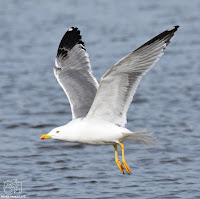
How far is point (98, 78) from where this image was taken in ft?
48.3

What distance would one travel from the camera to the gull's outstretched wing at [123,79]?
6.86 m

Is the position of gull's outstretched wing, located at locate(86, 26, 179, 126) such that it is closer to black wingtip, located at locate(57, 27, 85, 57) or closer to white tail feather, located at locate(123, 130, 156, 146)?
white tail feather, located at locate(123, 130, 156, 146)

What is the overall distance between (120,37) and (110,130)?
11.1 meters

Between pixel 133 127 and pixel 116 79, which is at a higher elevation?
pixel 116 79

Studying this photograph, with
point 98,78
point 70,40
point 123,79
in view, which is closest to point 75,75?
point 70,40

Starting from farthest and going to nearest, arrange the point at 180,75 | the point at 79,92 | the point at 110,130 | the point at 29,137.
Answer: the point at 180,75 < the point at 29,137 < the point at 79,92 < the point at 110,130

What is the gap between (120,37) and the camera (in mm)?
18344

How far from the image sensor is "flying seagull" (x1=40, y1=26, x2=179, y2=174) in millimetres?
6914

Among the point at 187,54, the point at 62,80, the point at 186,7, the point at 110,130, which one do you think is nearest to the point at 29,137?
the point at 62,80

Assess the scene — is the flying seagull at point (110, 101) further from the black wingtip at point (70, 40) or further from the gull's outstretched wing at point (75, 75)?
the black wingtip at point (70, 40)

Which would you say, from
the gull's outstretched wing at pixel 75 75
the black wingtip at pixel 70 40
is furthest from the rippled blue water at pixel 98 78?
the black wingtip at pixel 70 40

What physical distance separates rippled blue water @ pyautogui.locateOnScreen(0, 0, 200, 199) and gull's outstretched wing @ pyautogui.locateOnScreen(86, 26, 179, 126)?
1662 mm

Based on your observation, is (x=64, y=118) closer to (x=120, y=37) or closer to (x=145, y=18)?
(x=120, y=37)

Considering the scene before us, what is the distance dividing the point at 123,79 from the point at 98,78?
25.0ft
